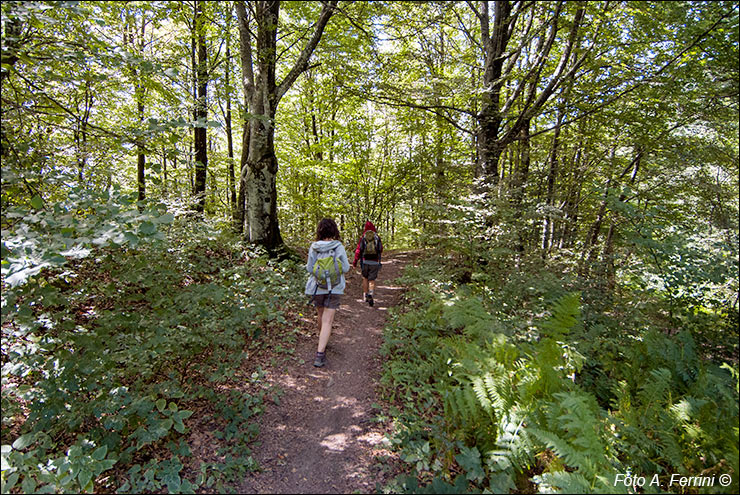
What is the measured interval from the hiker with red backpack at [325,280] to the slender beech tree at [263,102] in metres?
3.97

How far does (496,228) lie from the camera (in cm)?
680

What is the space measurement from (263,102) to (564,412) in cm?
848

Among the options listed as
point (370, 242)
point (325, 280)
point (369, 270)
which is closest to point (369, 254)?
point (370, 242)

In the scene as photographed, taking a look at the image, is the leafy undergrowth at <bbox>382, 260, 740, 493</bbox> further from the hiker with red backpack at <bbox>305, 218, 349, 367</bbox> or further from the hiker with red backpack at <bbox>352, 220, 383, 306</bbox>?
the hiker with red backpack at <bbox>352, 220, 383, 306</bbox>

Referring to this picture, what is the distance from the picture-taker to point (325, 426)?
12.2 ft

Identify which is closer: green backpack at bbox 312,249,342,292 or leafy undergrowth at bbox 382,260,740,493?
leafy undergrowth at bbox 382,260,740,493

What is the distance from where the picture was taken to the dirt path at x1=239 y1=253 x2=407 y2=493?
295 cm

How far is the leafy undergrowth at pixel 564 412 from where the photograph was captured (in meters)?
2.63

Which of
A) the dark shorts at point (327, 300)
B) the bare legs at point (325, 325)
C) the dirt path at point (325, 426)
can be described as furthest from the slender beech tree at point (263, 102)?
the bare legs at point (325, 325)

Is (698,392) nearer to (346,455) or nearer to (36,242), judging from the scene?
(346,455)

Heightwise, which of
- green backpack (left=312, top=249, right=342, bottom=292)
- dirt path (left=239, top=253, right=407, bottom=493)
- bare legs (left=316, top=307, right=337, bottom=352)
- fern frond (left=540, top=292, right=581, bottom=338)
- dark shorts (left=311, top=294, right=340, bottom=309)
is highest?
green backpack (left=312, top=249, right=342, bottom=292)

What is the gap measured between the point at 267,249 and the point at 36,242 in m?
6.31

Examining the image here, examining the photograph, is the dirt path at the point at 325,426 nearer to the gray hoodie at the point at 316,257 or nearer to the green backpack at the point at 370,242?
the gray hoodie at the point at 316,257

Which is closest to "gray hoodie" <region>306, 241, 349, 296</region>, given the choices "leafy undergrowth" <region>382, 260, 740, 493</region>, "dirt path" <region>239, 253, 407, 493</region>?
"dirt path" <region>239, 253, 407, 493</region>
